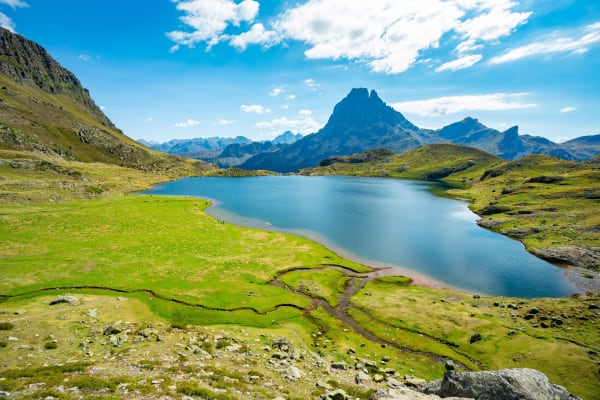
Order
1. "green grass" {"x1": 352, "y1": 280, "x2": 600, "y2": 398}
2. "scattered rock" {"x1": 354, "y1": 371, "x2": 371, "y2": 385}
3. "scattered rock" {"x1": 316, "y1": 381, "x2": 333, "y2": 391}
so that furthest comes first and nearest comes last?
"green grass" {"x1": 352, "y1": 280, "x2": 600, "y2": 398}
"scattered rock" {"x1": 354, "y1": 371, "x2": 371, "y2": 385}
"scattered rock" {"x1": 316, "y1": 381, "x2": 333, "y2": 391}

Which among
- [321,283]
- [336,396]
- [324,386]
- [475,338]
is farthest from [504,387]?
[321,283]

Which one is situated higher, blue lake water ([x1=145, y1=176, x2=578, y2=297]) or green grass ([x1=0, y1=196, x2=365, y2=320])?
green grass ([x1=0, y1=196, x2=365, y2=320])

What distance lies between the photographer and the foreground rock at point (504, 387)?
2085 centimetres

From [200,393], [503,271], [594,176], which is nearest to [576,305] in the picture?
[503,271]

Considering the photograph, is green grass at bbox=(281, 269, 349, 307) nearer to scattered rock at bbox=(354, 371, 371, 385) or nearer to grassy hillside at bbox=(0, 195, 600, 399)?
grassy hillside at bbox=(0, 195, 600, 399)

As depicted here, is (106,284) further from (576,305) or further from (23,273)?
(576,305)

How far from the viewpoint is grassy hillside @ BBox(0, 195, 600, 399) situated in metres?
24.1

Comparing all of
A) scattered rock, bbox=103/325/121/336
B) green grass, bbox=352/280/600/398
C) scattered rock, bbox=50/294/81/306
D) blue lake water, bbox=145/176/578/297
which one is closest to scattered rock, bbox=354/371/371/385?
green grass, bbox=352/280/600/398

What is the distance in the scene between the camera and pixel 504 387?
69.5 feet

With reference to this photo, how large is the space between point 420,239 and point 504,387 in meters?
87.3

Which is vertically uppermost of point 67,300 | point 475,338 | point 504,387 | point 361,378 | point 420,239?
point 504,387

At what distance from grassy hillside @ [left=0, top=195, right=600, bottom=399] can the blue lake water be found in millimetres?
12915

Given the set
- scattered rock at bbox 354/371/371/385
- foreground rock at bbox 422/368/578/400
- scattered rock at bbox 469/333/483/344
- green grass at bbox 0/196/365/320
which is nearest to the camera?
foreground rock at bbox 422/368/578/400

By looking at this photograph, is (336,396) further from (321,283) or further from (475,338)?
(321,283)
